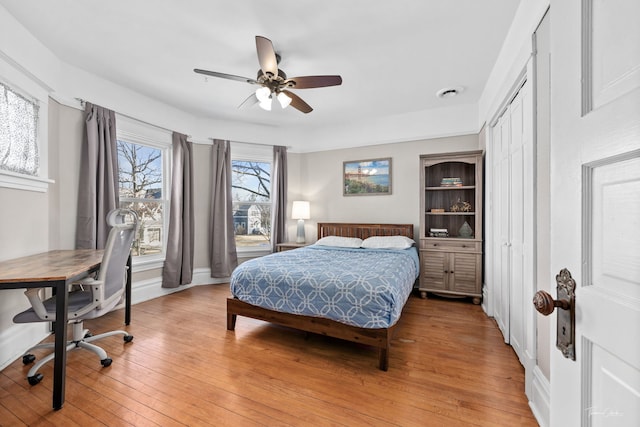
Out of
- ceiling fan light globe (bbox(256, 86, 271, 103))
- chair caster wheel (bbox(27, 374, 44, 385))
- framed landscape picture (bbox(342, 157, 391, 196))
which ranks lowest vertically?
chair caster wheel (bbox(27, 374, 44, 385))

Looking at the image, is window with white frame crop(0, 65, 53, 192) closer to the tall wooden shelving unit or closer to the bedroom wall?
the bedroom wall

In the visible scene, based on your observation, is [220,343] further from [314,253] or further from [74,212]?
[74,212]

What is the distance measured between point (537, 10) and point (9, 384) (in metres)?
4.26

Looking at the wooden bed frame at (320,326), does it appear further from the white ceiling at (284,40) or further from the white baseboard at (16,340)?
the white ceiling at (284,40)

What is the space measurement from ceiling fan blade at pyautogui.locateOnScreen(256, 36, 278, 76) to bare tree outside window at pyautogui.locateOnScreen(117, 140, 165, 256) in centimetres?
251

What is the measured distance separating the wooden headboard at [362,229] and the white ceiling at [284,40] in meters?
1.91

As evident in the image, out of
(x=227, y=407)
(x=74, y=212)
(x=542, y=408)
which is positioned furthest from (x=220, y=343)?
(x=542, y=408)

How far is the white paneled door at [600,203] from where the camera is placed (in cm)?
49

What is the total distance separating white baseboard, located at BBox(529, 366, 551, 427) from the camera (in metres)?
1.48

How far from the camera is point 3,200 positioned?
85.8 inches

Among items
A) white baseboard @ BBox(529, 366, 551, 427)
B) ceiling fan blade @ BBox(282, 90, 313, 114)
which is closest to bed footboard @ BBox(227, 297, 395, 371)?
white baseboard @ BBox(529, 366, 551, 427)

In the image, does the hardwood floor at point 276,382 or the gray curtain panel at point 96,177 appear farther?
the gray curtain panel at point 96,177

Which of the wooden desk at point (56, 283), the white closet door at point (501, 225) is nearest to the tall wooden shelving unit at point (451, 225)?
the white closet door at point (501, 225)

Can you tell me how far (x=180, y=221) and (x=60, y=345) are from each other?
2571 millimetres
